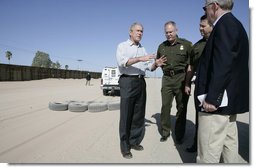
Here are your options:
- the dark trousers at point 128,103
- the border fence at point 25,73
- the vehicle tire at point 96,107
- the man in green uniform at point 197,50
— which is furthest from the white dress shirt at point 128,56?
the border fence at point 25,73

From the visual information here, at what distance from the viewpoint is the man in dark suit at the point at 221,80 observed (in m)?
2.41

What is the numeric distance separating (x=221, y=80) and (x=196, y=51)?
6.48 ft

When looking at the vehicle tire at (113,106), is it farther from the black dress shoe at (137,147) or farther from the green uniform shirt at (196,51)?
the green uniform shirt at (196,51)

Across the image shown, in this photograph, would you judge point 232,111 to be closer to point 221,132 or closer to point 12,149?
point 221,132

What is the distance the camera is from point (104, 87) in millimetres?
16500

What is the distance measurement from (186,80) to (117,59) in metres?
1.35

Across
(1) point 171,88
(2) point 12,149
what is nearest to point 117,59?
(1) point 171,88

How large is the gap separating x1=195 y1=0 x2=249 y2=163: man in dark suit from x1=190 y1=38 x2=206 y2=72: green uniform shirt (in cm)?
155

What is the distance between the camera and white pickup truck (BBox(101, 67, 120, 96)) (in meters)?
16.4

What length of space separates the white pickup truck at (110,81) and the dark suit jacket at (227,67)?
1355 cm

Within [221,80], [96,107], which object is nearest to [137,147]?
[221,80]

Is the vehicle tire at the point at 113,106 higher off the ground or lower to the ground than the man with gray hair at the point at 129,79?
lower

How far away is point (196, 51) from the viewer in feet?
14.1

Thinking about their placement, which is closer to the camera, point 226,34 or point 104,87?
point 226,34
